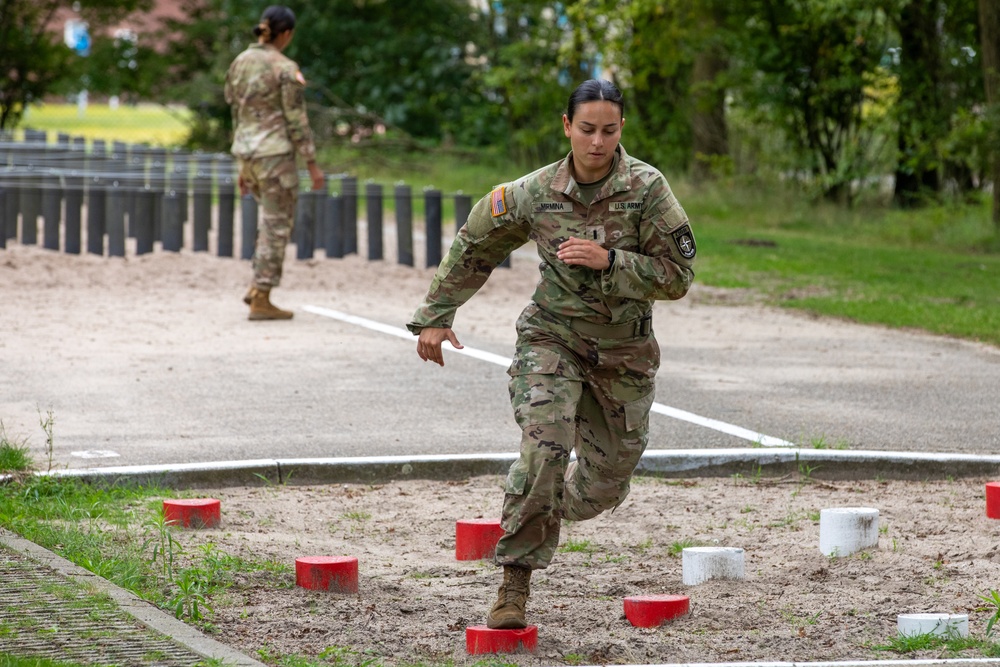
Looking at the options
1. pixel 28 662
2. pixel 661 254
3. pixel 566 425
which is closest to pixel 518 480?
pixel 566 425

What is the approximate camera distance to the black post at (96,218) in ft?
49.6

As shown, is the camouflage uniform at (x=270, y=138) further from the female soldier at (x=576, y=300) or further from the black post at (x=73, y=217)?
the female soldier at (x=576, y=300)

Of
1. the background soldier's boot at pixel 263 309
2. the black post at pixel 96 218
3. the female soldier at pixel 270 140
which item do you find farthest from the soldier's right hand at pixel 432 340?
the black post at pixel 96 218

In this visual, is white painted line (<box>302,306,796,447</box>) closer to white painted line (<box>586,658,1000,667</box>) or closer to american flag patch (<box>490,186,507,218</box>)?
american flag patch (<box>490,186,507,218</box>)

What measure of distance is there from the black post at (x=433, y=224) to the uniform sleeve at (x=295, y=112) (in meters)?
3.84

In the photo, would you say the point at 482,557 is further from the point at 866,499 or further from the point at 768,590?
the point at 866,499

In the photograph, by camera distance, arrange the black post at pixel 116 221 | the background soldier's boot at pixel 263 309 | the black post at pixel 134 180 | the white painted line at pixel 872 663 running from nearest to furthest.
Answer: the white painted line at pixel 872 663, the background soldier's boot at pixel 263 309, the black post at pixel 116 221, the black post at pixel 134 180

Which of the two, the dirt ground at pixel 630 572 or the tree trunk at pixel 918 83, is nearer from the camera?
the dirt ground at pixel 630 572

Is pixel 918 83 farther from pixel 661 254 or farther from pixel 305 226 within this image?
pixel 661 254

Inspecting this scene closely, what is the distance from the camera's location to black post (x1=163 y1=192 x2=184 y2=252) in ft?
50.4

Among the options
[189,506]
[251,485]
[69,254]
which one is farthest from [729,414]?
[69,254]

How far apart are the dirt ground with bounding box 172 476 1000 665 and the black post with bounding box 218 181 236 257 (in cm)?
884

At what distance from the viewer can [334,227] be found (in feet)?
52.2

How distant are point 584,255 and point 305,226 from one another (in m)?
11.3
